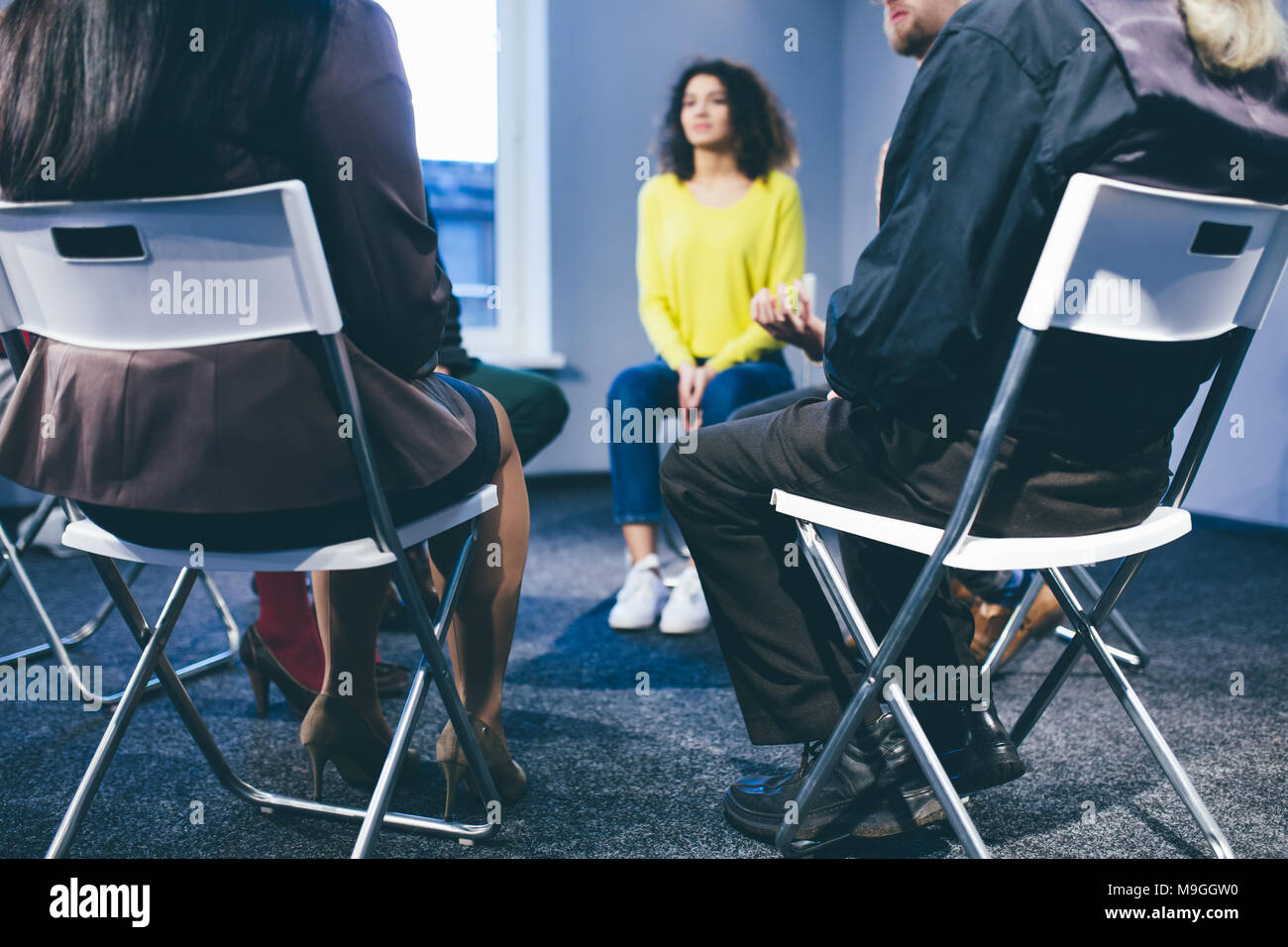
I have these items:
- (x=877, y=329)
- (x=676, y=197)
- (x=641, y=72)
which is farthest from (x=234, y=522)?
(x=641, y=72)

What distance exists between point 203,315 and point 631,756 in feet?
3.38

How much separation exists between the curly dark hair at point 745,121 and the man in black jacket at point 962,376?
1695 mm

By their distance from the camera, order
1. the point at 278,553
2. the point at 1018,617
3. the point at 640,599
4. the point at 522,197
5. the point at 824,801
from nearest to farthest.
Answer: the point at 278,553, the point at 824,801, the point at 1018,617, the point at 640,599, the point at 522,197

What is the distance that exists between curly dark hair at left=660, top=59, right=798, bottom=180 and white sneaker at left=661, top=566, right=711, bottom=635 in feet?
3.98

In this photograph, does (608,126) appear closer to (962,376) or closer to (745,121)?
(745,121)

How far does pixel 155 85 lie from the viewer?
920mm

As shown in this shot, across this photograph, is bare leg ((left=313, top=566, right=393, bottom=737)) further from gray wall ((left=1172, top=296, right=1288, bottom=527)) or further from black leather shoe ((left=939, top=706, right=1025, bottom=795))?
gray wall ((left=1172, top=296, right=1288, bottom=527))

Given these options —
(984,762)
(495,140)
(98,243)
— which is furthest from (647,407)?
(495,140)

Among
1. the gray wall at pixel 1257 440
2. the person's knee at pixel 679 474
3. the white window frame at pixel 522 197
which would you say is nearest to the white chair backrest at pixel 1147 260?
the person's knee at pixel 679 474

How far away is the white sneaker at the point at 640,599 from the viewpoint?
2.39m

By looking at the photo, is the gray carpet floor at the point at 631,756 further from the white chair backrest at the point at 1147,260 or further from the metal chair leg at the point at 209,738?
the white chair backrest at the point at 1147,260

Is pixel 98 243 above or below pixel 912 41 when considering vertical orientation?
below

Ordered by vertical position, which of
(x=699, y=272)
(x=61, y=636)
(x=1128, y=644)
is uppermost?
(x=699, y=272)

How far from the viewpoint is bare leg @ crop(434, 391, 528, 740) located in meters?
1.41
